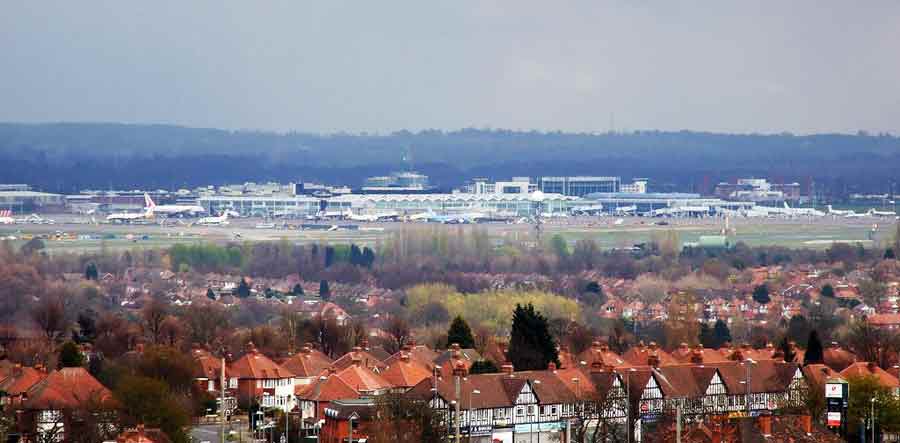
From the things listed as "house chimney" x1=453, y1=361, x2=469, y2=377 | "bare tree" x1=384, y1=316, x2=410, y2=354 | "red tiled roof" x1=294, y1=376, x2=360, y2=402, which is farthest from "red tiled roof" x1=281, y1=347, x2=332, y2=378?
"house chimney" x1=453, y1=361, x2=469, y2=377

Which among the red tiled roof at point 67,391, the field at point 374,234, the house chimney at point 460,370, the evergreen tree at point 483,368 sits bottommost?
the field at point 374,234

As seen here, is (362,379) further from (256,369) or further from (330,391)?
(256,369)

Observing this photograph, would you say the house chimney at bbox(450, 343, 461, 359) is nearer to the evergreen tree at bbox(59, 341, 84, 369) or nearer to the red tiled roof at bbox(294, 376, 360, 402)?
the red tiled roof at bbox(294, 376, 360, 402)

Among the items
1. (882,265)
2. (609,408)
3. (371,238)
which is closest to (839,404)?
(609,408)

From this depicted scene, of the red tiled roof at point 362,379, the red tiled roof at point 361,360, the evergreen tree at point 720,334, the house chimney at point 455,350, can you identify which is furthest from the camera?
the evergreen tree at point 720,334

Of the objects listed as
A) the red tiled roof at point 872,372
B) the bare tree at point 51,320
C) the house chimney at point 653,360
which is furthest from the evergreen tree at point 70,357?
the red tiled roof at point 872,372

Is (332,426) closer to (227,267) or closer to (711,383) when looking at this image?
(711,383)

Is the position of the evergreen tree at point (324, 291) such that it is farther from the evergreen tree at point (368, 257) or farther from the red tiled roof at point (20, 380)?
the red tiled roof at point (20, 380)

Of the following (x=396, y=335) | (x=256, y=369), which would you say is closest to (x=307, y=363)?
(x=256, y=369)
